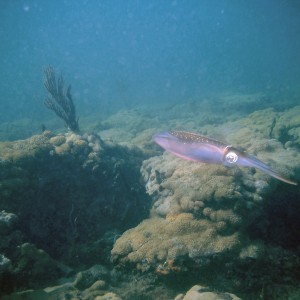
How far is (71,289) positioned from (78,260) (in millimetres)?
1076

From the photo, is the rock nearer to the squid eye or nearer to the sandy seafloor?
the sandy seafloor

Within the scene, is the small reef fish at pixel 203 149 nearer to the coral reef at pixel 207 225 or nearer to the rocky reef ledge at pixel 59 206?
the coral reef at pixel 207 225

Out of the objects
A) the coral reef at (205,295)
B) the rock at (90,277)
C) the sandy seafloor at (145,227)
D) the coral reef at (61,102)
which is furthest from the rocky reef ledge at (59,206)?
the coral reef at (205,295)

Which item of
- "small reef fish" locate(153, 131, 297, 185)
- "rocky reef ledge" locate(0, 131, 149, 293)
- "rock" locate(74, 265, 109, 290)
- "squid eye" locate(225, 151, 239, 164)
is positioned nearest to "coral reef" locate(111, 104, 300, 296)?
"rock" locate(74, 265, 109, 290)

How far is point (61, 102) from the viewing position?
911cm

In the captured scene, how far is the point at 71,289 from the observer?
409 centimetres

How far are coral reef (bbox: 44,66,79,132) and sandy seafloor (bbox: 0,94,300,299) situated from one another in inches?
93.3

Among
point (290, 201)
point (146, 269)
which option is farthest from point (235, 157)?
point (290, 201)

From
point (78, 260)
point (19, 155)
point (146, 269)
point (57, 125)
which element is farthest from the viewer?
point (57, 125)

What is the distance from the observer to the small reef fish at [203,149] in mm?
1653

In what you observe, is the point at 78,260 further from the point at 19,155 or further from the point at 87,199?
the point at 19,155

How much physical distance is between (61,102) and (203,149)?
830 centimetres

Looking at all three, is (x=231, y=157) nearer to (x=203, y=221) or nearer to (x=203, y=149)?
(x=203, y=149)

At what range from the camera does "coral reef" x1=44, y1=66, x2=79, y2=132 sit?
886cm
